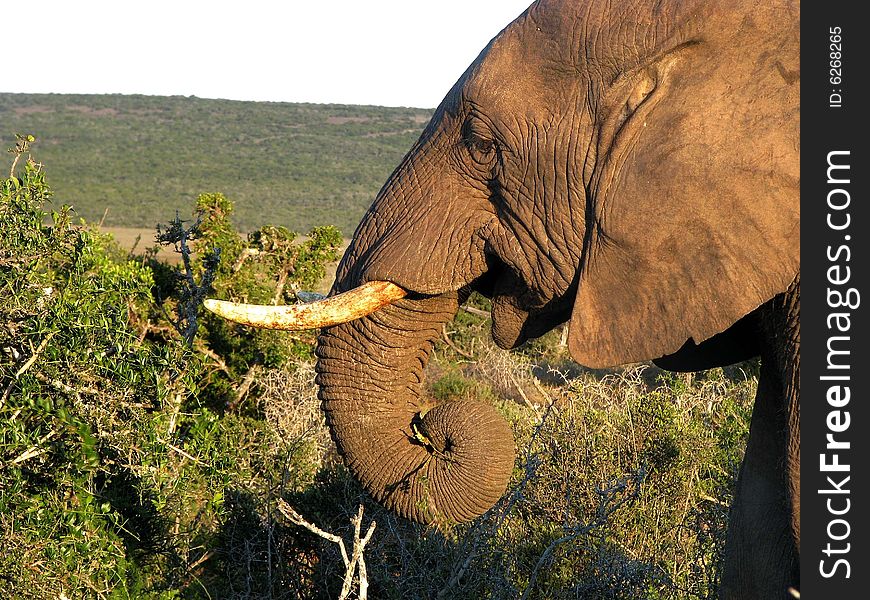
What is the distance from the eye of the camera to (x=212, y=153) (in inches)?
2413

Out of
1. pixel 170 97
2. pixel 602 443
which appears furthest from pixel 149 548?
pixel 170 97

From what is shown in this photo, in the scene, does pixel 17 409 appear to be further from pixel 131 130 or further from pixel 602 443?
pixel 131 130

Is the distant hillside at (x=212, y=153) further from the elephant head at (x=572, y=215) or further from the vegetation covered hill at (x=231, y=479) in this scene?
the elephant head at (x=572, y=215)

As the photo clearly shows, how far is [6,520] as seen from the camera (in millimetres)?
4098

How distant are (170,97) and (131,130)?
11649 mm

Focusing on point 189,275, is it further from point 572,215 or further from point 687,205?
point 687,205

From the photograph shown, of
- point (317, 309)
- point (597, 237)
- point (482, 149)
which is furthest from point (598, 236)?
point (317, 309)

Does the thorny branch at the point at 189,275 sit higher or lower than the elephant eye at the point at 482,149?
lower
